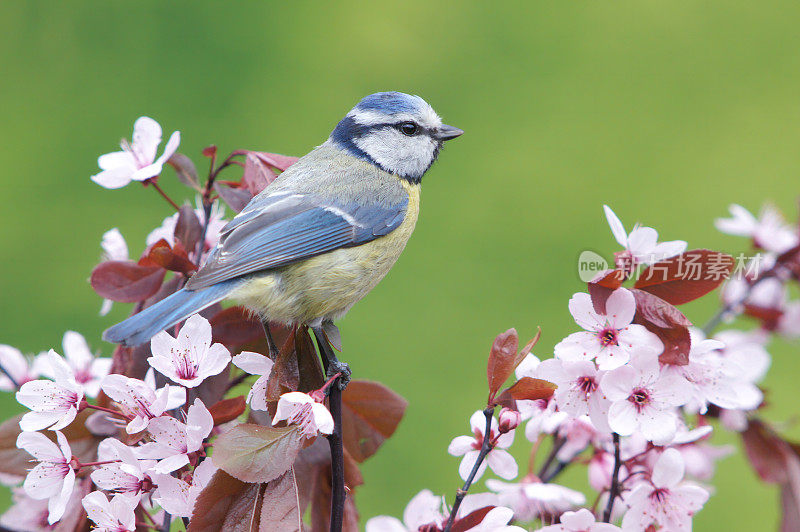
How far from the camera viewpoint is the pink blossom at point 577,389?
80 cm

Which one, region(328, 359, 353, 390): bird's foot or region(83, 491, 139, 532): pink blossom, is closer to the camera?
region(83, 491, 139, 532): pink blossom

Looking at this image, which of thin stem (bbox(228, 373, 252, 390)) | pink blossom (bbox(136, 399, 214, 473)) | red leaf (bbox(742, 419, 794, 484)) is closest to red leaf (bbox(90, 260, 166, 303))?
thin stem (bbox(228, 373, 252, 390))

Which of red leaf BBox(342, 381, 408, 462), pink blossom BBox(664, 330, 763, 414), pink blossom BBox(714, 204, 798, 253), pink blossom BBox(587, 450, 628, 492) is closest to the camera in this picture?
pink blossom BBox(664, 330, 763, 414)

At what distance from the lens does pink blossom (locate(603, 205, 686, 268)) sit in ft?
2.72

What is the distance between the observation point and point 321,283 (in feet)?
3.63

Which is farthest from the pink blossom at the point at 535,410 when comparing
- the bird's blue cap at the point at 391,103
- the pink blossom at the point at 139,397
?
the bird's blue cap at the point at 391,103

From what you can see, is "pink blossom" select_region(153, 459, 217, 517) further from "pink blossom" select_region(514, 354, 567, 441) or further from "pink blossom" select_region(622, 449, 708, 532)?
"pink blossom" select_region(622, 449, 708, 532)

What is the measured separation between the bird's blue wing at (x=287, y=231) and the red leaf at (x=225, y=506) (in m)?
0.27

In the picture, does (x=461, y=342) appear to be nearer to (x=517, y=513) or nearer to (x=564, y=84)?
(x=564, y=84)

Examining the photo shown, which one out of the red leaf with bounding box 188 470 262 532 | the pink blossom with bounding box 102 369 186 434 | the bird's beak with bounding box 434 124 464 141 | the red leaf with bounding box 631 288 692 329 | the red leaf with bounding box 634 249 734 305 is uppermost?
the bird's beak with bounding box 434 124 464 141

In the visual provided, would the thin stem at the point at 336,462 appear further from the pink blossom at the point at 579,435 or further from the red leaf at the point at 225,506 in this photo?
the pink blossom at the point at 579,435

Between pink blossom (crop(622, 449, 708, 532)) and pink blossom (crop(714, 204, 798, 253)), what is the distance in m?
0.48

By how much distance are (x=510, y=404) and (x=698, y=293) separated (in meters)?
0.21

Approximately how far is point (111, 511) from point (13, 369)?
0.40m
